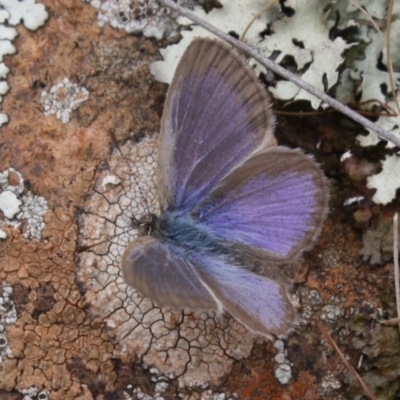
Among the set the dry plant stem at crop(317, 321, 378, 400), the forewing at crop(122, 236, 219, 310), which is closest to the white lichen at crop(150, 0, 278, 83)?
the forewing at crop(122, 236, 219, 310)

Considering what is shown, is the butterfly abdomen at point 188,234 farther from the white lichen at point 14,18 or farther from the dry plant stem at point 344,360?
the white lichen at point 14,18

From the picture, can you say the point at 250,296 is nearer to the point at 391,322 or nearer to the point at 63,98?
the point at 391,322

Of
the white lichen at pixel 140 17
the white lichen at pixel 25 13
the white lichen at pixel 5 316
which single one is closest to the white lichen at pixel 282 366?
the white lichen at pixel 5 316

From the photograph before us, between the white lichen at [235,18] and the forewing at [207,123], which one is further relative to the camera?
the white lichen at [235,18]

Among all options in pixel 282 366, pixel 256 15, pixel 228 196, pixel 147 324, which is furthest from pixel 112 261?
pixel 256 15

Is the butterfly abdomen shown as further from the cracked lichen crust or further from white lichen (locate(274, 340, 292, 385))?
white lichen (locate(274, 340, 292, 385))

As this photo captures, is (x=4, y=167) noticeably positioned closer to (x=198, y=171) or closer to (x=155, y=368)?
(x=198, y=171)
